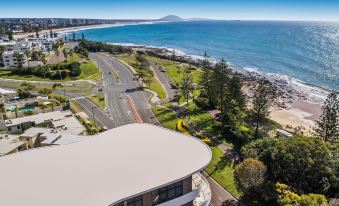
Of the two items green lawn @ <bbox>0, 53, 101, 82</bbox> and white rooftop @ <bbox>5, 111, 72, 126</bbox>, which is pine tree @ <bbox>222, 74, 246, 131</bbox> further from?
green lawn @ <bbox>0, 53, 101, 82</bbox>

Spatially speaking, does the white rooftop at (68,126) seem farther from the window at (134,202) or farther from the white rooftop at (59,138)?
the window at (134,202)

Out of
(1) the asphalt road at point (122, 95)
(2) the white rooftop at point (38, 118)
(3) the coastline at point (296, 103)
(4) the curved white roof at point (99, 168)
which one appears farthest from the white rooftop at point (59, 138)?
(3) the coastline at point (296, 103)

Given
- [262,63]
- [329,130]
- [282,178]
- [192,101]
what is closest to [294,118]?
[329,130]

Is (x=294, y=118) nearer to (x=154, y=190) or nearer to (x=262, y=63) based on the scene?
(x=154, y=190)

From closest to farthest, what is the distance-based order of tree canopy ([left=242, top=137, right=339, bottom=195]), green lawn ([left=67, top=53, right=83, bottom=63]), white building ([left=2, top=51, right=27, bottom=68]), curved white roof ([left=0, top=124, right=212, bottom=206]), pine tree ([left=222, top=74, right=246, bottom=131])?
curved white roof ([left=0, top=124, right=212, bottom=206]), tree canopy ([left=242, top=137, right=339, bottom=195]), pine tree ([left=222, top=74, right=246, bottom=131]), white building ([left=2, top=51, right=27, bottom=68]), green lawn ([left=67, top=53, right=83, bottom=63])

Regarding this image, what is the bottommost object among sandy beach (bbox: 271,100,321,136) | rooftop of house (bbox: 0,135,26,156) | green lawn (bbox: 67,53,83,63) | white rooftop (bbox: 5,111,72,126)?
sandy beach (bbox: 271,100,321,136)

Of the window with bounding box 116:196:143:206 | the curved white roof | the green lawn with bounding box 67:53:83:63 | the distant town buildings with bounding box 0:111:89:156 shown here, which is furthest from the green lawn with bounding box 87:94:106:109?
the window with bounding box 116:196:143:206

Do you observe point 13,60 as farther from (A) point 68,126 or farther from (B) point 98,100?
(A) point 68,126
